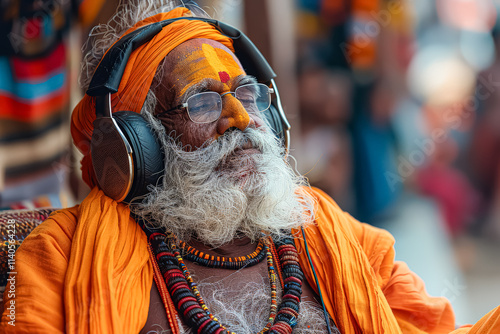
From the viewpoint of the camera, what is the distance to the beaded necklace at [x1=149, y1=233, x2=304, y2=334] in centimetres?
164

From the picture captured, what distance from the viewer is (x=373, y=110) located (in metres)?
4.38

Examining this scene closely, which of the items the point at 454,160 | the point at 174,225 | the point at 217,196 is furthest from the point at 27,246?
the point at 454,160

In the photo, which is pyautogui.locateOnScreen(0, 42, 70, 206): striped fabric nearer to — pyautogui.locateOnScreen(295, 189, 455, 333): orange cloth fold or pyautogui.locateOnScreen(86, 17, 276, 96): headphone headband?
pyautogui.locateOnScreen(86, 17, 276, 96): headphone headband

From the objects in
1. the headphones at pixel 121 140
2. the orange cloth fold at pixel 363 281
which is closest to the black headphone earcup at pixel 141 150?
the headphones at pixel 121 140

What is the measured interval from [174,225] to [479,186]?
414 cm

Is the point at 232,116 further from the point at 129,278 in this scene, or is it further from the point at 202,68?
the point at 129,278

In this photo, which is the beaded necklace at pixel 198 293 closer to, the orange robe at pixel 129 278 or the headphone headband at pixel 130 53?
the orange robe at pixel 129 278

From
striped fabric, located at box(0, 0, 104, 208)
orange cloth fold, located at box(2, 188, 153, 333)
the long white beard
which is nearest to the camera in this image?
orange cloth fold, located at box(2, 188, 153, 333)

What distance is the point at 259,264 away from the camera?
75.6 inches

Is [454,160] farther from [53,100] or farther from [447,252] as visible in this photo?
[53,100]

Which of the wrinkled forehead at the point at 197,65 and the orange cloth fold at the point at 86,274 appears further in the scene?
the wrinkled forehead at the point at 197,65

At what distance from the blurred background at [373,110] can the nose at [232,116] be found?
1.20m

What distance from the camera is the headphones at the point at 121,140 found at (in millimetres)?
1726

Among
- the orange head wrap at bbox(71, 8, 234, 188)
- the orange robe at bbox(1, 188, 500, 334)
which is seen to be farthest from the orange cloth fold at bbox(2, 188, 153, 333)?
the orange head wrap at bbox(71, 8, 234, 188)
